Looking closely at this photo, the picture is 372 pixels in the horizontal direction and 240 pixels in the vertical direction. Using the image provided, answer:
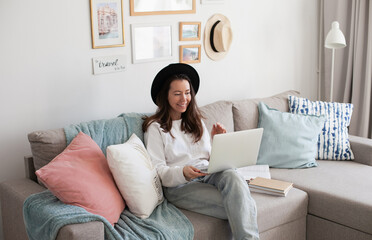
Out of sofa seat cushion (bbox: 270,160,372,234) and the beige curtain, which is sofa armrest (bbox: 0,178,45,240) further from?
the beige curtain

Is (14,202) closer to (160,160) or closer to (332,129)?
(160,160)

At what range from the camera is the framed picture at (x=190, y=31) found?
3426 millimetres

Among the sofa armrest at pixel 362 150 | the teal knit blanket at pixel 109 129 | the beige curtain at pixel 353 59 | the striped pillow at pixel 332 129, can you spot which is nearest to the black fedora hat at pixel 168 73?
the teal knit blanket at pixel 109 129

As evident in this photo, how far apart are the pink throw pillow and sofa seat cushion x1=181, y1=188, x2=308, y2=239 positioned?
0.40 m

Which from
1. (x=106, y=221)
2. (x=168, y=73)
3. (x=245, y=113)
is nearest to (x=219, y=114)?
(x=245, y=113)

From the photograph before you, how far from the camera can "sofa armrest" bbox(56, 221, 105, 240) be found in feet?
6.61

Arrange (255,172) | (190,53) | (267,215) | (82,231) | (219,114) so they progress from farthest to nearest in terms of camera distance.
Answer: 1. (190,53)
2. (219,114)
3. (255,172)
4. (267,215)
5. (82,231)

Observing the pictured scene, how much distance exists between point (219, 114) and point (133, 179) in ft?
3.22

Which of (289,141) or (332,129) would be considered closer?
(289,141)

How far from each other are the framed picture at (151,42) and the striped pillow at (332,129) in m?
1.00

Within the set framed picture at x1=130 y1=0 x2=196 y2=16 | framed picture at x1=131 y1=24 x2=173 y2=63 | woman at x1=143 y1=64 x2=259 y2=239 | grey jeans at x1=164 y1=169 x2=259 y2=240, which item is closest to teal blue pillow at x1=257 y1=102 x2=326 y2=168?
woman at x1=143 y1=64 x2=259 y2=239

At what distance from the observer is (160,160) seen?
8.95 feet

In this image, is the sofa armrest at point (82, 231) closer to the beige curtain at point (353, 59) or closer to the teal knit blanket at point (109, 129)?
the teal knit blanket at point (109, 129)

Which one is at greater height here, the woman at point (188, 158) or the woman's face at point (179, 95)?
the woman's face at point (179, 95)
